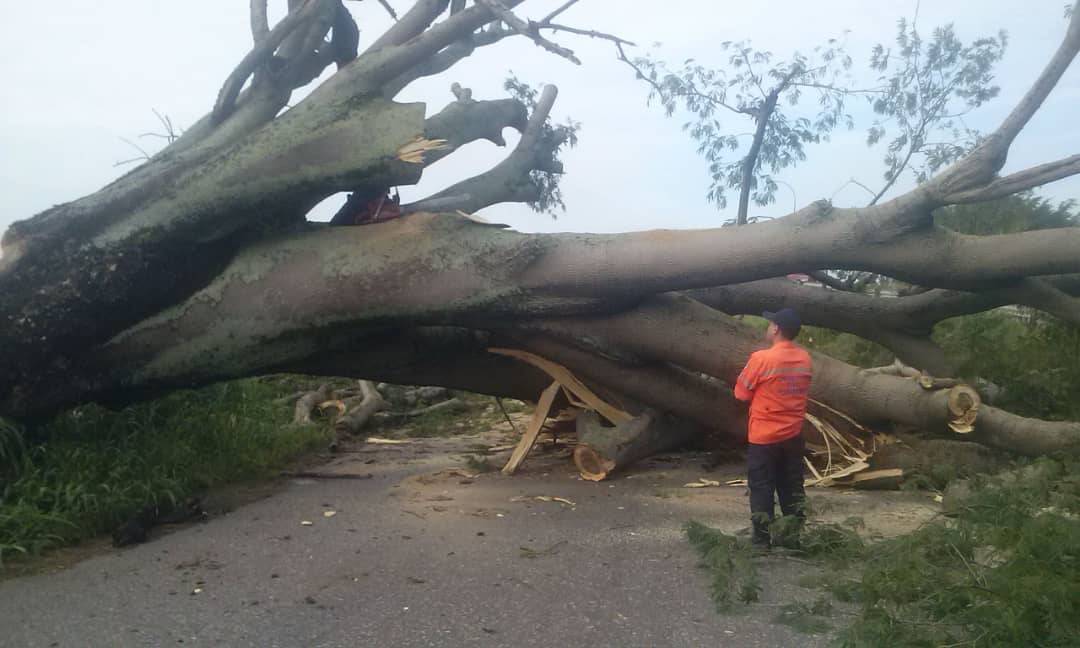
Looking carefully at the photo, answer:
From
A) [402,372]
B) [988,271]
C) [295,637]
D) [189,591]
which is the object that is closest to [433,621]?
[295,637]

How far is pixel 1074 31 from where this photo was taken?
16.9 ft

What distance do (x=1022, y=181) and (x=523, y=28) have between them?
3.24m

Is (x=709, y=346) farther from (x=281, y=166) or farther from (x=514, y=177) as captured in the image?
(x=281, y=166)

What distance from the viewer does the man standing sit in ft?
15.7

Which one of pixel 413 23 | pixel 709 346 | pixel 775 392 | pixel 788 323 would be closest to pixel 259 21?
pixel 413 23

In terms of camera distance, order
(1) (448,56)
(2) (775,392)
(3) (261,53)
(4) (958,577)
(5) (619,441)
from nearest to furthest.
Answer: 1. (4) (958,577)
2. (2) (775,392)
3. (3) (261,53)
4. (5) (619,441)
5. (1) (448,56)

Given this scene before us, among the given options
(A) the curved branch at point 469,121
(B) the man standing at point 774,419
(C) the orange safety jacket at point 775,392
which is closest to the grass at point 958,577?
(B) the man standing at point 774,419

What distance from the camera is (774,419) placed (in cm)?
478

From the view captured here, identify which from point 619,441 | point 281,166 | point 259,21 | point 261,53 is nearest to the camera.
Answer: point 281,166

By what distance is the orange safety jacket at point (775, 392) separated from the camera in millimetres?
4781

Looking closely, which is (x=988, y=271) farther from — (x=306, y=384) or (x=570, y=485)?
(x=306, y=384)

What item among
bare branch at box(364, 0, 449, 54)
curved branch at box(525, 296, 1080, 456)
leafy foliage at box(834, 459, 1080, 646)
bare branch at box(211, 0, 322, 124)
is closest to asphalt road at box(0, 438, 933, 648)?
leafy foliage at box(834, 459, 1080, 646)

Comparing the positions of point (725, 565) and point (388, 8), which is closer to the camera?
point (725, 565)

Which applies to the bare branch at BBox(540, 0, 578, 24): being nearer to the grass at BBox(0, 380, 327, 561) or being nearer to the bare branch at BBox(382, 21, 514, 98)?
the bare branch at BBox(382, 21, 514, 98)
